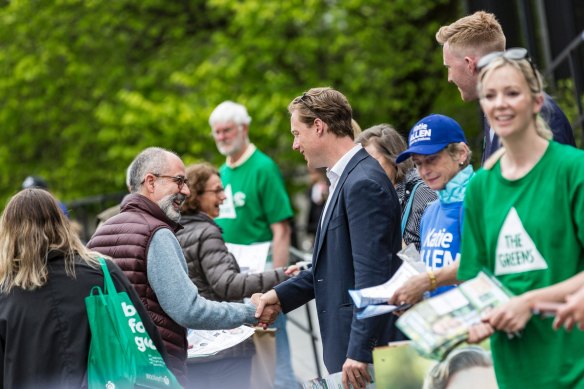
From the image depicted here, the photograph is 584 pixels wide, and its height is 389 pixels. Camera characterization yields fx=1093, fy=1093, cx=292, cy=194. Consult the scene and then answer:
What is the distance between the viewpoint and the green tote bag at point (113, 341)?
471cm

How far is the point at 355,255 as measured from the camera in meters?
5.01

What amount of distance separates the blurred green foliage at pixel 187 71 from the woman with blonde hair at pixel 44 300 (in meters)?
10.6

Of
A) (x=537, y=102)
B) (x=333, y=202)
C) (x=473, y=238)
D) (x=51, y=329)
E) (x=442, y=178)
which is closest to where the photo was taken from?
(x=537, y=102)

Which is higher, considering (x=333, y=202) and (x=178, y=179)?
(x=178, y=179)

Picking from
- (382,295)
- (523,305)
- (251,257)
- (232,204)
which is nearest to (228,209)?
(232,204)

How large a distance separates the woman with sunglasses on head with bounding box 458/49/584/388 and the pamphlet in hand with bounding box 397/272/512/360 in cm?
6

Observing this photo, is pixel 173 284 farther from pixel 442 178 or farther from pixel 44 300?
pixel 442 178

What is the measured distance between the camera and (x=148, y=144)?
16.5m

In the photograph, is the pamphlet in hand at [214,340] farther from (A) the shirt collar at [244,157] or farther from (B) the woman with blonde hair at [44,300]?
(A) the shirt collar at [244,157]

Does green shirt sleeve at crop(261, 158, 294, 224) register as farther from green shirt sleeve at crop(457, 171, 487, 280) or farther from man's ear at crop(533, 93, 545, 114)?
man's ear at crop(533, 93, 545, 114)

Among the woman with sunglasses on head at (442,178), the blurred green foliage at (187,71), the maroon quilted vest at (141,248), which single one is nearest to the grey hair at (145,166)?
the maroon quilted vest at (141,248)

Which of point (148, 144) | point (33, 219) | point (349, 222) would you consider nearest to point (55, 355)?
point (33, 219)

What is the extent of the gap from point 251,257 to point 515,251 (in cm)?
380

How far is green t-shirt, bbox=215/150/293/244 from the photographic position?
27.5ft
